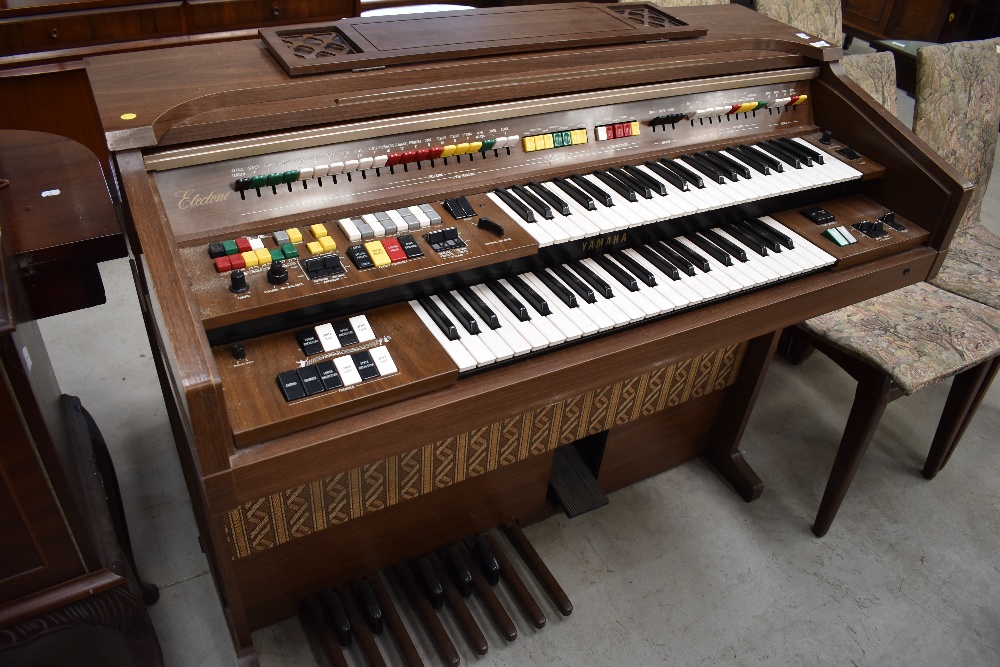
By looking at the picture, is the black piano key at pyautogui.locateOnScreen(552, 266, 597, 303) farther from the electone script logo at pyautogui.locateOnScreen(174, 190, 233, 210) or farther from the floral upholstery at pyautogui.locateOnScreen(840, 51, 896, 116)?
the floral upholstery at pyautogui.locateOnScreen(840, 51, 896, 116)

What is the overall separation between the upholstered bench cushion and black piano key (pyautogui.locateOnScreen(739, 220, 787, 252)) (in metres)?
0.92

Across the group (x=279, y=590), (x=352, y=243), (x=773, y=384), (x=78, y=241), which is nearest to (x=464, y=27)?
(x=352, y=243)

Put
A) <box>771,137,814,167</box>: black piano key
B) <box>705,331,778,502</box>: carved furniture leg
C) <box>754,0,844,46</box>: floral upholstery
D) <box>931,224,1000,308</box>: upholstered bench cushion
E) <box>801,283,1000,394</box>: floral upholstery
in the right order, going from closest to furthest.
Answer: <box>771,137,814,167</box>: black piano key
<box>801,283,1000,394</box>: floral upholstery
<box>705,331,778,502</box>: carved furniture leg
<box>931,224,1000,308</box>: upholstered bench cushion
<box>754,0,844,46</box>: floral upholstery

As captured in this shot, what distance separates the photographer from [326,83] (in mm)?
1482

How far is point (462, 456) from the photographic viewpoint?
184 cm

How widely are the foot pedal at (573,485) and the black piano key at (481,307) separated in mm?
841

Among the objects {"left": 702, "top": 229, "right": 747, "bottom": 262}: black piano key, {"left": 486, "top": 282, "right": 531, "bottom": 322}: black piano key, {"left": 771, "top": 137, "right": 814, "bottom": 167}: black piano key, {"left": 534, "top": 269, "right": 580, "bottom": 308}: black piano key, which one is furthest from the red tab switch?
{"left": 771, "top": 137, "right": 814, "bottom": 167}: black piano key

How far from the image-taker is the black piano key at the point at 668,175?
169 centimetres

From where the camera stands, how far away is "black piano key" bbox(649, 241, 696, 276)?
1.62m

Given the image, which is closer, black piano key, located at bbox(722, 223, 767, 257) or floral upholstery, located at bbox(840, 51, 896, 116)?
black piano key, located at bbox(722, 223, 767, 257)

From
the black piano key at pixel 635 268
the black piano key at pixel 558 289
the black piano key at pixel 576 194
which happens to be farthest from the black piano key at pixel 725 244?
the black piano key at pixel 558 289

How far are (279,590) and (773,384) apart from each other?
191 centimetres

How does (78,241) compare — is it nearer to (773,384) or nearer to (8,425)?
(8,425)

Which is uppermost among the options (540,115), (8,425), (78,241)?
(540,115)
